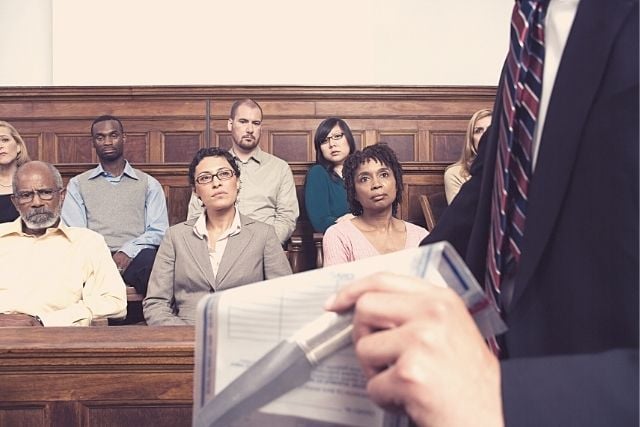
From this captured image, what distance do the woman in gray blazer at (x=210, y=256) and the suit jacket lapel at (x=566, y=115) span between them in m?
2.20

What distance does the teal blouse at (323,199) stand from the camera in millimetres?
3936

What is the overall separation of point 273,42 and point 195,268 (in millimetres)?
3738

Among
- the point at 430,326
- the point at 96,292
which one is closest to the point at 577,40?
the point at 430,326

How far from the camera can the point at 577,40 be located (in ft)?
1.78

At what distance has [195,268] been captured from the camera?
2.73m

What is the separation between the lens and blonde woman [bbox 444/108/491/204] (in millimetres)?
3848

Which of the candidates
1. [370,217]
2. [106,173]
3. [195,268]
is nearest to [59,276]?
[195,268]

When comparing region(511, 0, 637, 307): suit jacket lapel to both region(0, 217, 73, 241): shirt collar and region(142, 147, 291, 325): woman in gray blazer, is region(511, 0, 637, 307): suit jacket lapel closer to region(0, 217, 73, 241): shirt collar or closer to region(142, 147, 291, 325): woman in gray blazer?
region(142, 147, 291, 325): woman in gray blazer

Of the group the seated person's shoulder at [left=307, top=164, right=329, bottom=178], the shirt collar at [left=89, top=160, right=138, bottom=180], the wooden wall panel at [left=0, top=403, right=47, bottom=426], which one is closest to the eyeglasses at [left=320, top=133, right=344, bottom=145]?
the seated person's shoulder at [left=307, top=164, right=329, bottom=178]

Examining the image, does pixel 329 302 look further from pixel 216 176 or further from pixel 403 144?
pixel 403 144

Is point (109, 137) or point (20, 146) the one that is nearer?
point (20, 146)

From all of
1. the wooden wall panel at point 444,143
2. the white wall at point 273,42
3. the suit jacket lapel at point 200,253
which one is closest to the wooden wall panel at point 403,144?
the wooden wall panel at point 444,143

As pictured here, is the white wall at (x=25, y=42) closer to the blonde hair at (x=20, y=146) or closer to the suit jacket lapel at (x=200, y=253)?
the blonde hair at (x=20, y=146)

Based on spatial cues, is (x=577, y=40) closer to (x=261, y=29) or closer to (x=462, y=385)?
(x=462, y=385)
